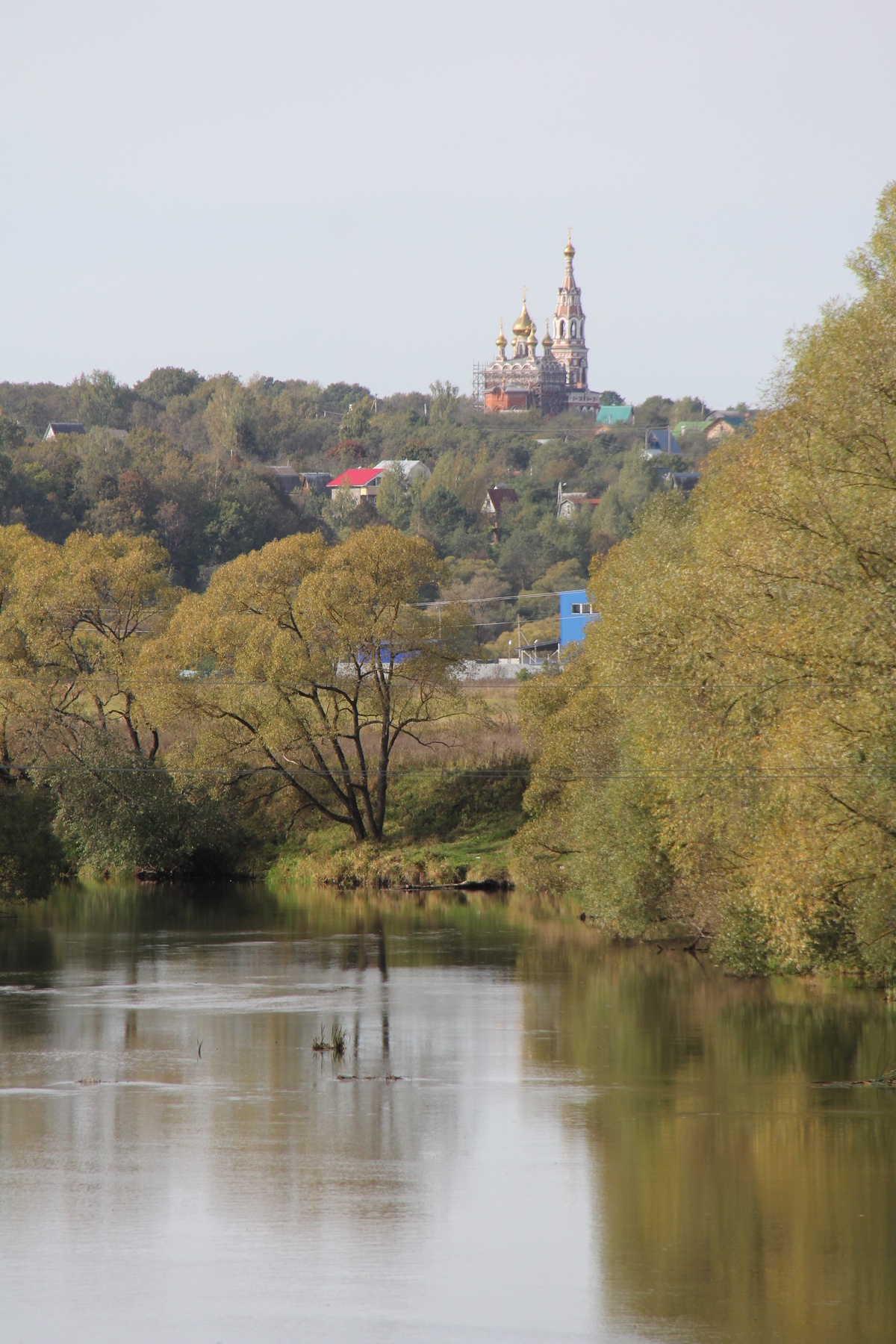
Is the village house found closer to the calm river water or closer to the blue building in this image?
the blue building

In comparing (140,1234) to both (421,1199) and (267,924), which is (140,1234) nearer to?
(421,1199)

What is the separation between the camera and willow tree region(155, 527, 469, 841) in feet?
147

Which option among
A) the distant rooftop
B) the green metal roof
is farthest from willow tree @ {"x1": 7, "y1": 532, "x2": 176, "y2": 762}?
the green metal roof

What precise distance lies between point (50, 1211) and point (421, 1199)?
3770 mm

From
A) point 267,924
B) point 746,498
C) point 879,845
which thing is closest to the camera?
point 879,845

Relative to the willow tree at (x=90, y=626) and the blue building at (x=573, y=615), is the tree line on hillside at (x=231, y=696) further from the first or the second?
the blue building at (x=573, y=615)

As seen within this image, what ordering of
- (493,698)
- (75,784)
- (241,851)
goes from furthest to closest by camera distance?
(493,698), (241,851), (75,784)

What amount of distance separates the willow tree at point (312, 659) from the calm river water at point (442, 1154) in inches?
528

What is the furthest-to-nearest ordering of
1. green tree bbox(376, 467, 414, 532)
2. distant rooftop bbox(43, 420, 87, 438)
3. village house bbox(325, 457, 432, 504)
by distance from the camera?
distant rooftop bbox(43, 420, 87, 438) < village house bbox(325, 457, 432, 504) < green tree bbox(376, 467, 414, 532)

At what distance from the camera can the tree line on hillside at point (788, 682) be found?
21156 mm

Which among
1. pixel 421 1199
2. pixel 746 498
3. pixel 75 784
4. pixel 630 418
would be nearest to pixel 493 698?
pixel 75 784

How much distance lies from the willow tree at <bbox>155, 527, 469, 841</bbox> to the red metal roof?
81169 millimetres

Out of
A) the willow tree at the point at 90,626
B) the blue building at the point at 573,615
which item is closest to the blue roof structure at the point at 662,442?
the blue building at the point at 573,615

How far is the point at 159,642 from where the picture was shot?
46.3m
